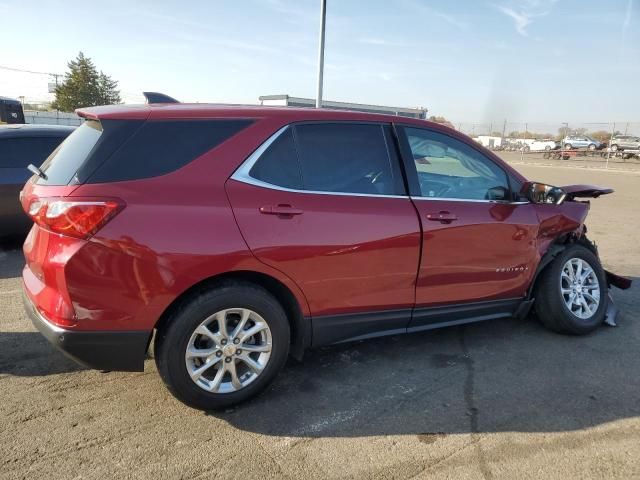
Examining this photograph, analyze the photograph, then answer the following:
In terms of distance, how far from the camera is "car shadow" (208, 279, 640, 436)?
296cm

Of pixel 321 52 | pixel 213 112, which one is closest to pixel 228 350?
pixel 213 112

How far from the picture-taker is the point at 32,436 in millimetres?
2703

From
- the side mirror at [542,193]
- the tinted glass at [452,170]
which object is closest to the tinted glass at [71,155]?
the tinted glass at [452,170]

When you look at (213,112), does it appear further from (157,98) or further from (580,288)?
(580,288)

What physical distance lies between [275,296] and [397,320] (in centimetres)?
92

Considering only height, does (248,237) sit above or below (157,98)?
below

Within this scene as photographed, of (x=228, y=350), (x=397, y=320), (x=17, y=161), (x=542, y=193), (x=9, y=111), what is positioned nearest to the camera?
(x=228, y=350)

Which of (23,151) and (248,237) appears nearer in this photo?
(248,237)

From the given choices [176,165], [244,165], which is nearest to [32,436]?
[176,165]

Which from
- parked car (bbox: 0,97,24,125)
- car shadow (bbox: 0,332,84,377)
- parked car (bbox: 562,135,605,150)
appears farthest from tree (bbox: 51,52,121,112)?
car shadow (bbox: 0,332,84,377)

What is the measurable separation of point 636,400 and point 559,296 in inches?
42.6

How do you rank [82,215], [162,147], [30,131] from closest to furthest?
[82,215] < [162,147] < [30,131]

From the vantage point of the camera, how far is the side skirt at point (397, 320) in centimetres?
327

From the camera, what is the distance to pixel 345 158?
332cm
